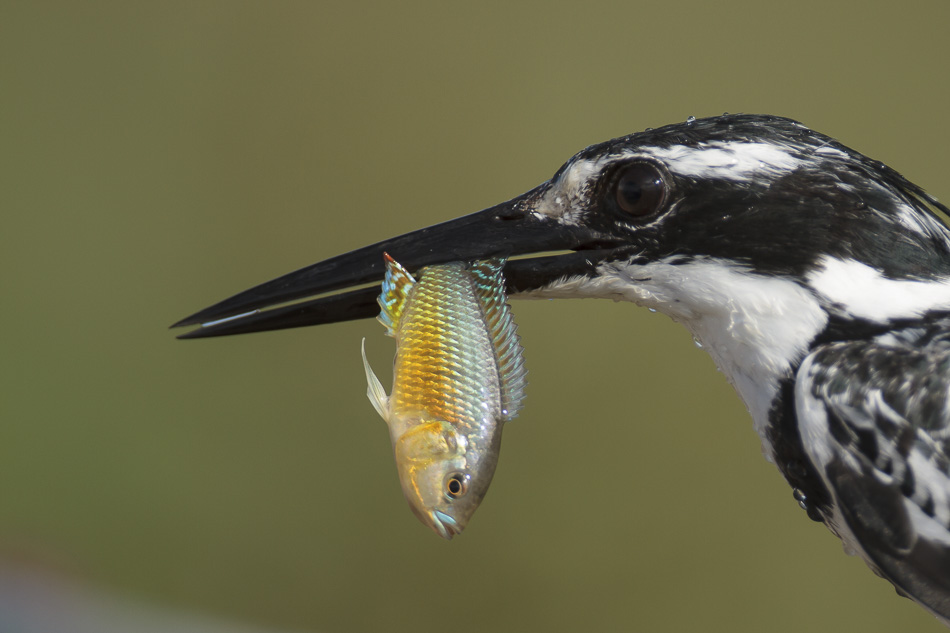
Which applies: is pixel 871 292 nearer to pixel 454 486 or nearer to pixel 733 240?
pixel 733 240

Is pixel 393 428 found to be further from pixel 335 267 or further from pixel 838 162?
pixel 838 162

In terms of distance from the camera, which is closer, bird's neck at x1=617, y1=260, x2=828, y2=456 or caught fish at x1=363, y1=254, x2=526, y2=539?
caught fish at x1=363, y1=254, x2=526, y2=539

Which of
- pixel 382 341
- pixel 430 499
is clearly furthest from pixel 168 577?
pixel 430 499

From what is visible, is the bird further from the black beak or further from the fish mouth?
the fish mouth

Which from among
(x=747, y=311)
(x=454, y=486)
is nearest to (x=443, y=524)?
(x=454, y=486)

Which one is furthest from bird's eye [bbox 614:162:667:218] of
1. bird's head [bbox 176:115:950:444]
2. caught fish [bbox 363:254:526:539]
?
caught fish [bbox 363:254:526:539]

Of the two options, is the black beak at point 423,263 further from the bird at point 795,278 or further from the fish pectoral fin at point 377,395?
the fish pectoral fin at point 377,395
